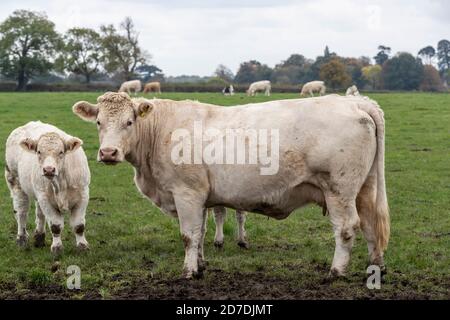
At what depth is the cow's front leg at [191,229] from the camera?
8.12 meters

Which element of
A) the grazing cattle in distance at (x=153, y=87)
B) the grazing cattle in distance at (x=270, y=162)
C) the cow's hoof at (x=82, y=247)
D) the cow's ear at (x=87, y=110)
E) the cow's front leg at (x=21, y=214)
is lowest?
the cow's hoof at (x=82, y=247)

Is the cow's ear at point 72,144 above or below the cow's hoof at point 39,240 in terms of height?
above

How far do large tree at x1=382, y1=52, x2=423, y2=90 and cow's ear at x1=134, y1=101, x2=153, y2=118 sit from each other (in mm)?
91516

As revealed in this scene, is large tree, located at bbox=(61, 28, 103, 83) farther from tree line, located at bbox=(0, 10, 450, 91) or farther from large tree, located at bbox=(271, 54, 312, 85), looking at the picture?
large tree, located at bbox=(271, 54, 312, 85)

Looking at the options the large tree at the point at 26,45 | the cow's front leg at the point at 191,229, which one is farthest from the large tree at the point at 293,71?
the cow's front leg at the point at 191,229

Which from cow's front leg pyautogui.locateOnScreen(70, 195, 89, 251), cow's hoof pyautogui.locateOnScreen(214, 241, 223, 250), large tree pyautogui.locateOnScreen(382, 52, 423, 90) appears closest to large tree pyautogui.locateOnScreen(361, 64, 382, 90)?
large tree pyautogui.locateOnScreen(382, 52, 423, 90)

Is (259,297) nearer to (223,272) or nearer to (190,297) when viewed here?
(190,297)

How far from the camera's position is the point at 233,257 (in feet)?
30.7

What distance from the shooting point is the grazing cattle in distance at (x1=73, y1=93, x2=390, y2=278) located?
25.6 ft

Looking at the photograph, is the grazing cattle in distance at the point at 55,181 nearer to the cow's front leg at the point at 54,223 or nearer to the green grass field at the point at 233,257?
the cow's front leg at the point at 54,223

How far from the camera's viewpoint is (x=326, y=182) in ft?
25.6

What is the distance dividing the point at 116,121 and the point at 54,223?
2.28 m

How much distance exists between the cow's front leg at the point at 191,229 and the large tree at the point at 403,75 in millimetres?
91641
